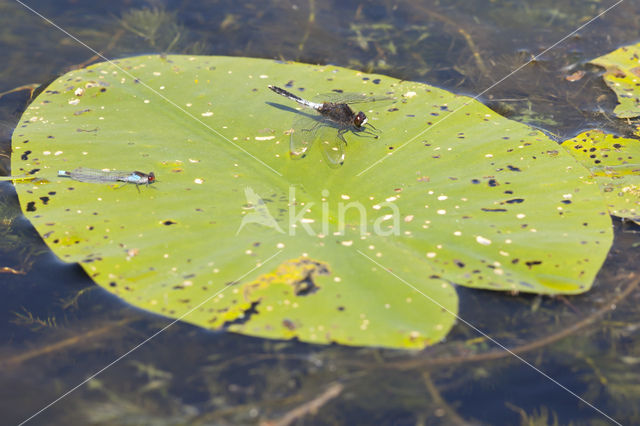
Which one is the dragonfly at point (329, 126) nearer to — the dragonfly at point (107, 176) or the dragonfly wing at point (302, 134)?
the dragonfly wing at point (302, 134)

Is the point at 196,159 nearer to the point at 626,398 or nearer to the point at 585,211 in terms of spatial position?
the point at 585,211

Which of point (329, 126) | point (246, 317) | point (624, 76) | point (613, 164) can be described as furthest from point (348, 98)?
point (624, 76)

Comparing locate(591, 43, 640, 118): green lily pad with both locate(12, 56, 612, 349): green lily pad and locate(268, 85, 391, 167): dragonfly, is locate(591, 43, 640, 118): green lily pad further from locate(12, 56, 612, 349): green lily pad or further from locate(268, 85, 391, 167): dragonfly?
locate(268, 85, 391, 167): dragonfly

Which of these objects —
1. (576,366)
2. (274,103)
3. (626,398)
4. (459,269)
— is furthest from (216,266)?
(626,398)

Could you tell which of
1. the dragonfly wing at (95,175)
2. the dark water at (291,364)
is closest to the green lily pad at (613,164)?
the dark water at (291,364)

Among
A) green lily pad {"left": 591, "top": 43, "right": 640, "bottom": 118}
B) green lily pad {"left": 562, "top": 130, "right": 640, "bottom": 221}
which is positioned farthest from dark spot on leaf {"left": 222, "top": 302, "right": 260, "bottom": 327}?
green lily pad {"left": 591, "top": 43, "right": 640, "bottom": 118}
